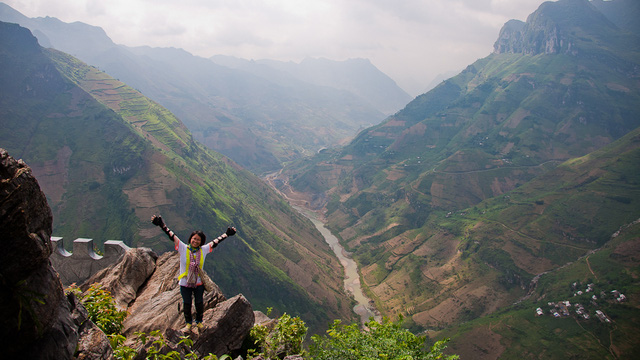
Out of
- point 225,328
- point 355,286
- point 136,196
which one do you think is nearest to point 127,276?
point 225,328

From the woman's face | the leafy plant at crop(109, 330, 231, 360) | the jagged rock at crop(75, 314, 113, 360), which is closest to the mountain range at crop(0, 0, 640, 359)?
the woman's face

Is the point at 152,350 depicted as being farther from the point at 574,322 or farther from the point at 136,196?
the point at 136,196

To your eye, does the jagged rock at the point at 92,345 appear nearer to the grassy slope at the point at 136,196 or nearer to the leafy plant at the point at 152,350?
the leafy plant at the point at 152,350

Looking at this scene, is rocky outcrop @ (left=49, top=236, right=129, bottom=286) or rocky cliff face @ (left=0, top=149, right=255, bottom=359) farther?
rocky outcrop @ (left=49, top=236, right=129, bottom=286)

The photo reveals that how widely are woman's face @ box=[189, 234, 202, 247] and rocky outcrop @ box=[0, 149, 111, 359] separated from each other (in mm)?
5095

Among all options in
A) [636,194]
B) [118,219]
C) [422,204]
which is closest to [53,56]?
[118,219]

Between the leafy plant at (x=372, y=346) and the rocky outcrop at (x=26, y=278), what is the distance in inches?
314

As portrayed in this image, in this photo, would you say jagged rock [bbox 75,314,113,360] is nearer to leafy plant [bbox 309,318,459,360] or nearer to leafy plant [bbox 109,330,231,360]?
leafy plant [bbox 109,330,231,360]

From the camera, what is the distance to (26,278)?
21.2 feet

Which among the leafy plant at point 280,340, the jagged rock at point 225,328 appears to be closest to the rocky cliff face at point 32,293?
the jagged rock at point 225,328

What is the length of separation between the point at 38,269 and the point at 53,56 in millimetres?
250421

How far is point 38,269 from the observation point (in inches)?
271

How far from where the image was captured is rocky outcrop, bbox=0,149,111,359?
6.15 m

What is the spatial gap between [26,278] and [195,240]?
623 centimetres
